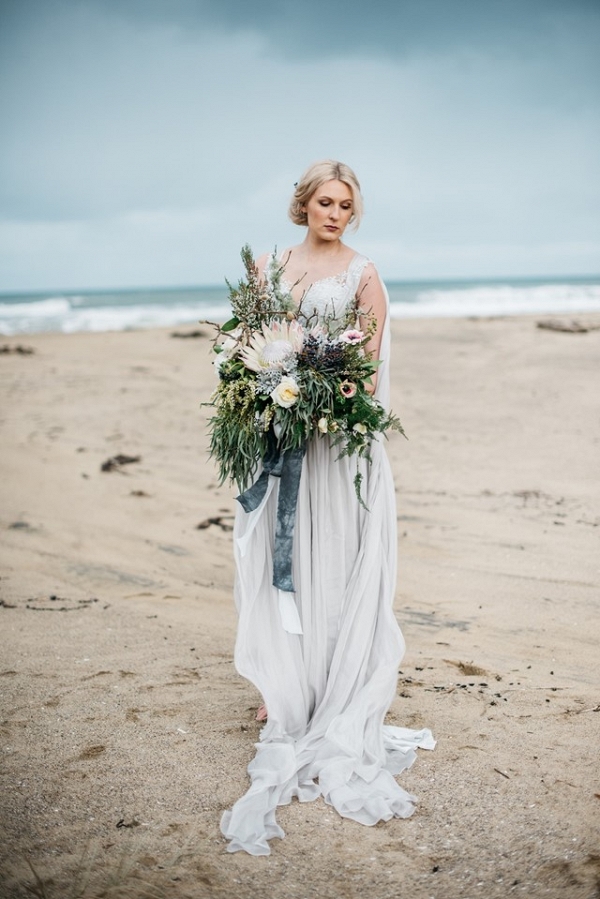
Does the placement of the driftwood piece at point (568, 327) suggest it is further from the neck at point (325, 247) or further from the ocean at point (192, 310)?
the neck at point (325, 247)

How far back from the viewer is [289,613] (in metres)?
3.52

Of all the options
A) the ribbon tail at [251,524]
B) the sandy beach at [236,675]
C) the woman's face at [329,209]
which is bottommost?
the sandy beach at [236,675]

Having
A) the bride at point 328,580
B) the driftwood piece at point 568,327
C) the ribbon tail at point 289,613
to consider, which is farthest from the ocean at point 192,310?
the ribbon tail at point 289,613

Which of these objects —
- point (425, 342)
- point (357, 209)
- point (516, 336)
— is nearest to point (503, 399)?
point (516, 336)

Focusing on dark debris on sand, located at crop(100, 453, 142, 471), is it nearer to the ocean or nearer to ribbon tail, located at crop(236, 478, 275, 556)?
ribbon tail, located at crop(236, 478, 275, 556)

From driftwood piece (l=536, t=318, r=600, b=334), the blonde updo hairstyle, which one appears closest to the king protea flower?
the blonde updo hairstyle

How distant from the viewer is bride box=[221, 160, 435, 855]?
3.46 meters

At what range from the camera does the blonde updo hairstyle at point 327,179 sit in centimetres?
350

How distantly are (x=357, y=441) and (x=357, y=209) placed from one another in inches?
45.4

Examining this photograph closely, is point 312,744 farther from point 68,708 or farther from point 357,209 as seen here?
point 357,209

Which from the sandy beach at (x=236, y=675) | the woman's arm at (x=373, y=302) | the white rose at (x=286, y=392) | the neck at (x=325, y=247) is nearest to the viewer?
the sandy beach at (x=236, y=675)

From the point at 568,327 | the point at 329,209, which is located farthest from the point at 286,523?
the point at 568,327

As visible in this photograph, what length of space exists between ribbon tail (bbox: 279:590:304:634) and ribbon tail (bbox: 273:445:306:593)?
0.14 ft

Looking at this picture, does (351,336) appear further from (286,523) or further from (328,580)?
(328,580)
